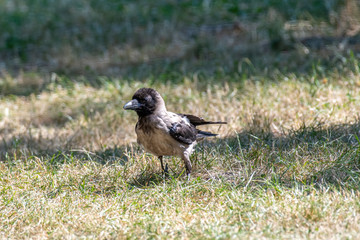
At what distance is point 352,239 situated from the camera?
11.4ft

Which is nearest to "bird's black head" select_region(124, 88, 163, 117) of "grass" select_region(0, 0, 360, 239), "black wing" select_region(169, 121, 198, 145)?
"black wing" select_region(169, 121, 198, 145)

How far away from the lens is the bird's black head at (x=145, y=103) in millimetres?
5027

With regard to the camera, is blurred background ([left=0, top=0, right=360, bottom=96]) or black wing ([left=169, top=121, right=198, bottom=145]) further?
blurred background ([left=0, top=0, right=360, bottom=96])

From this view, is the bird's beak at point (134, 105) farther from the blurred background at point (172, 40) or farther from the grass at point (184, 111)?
the blurred background at point (172, 40)

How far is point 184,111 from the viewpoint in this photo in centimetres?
736

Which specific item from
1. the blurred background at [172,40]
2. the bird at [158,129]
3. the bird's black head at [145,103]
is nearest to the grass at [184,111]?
the blurred background at [172,40]

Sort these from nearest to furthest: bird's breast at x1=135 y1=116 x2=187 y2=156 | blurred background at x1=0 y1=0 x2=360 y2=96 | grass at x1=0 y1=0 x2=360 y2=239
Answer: grass at x1=0 y1=0 x2=360 y2=239 < bird's breast at x1=135 y1=116 x2=187 y2=156 < blurred background at x1=0 y1=0 x2=360 y2=96

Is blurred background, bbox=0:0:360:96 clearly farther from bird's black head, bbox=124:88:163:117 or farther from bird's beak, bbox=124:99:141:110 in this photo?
bird's beak, bbox=124:99:141:110

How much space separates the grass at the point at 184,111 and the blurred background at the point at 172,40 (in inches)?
1.6

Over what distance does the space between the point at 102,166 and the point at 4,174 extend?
1043mm

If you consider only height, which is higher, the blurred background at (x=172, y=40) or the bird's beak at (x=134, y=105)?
the bird's beak at (x=134, y=105)

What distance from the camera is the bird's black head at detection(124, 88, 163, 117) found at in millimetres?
5027

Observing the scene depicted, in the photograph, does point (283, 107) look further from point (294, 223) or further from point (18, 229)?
point (18, 229)

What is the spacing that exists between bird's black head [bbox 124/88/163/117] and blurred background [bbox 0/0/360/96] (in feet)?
10.5
